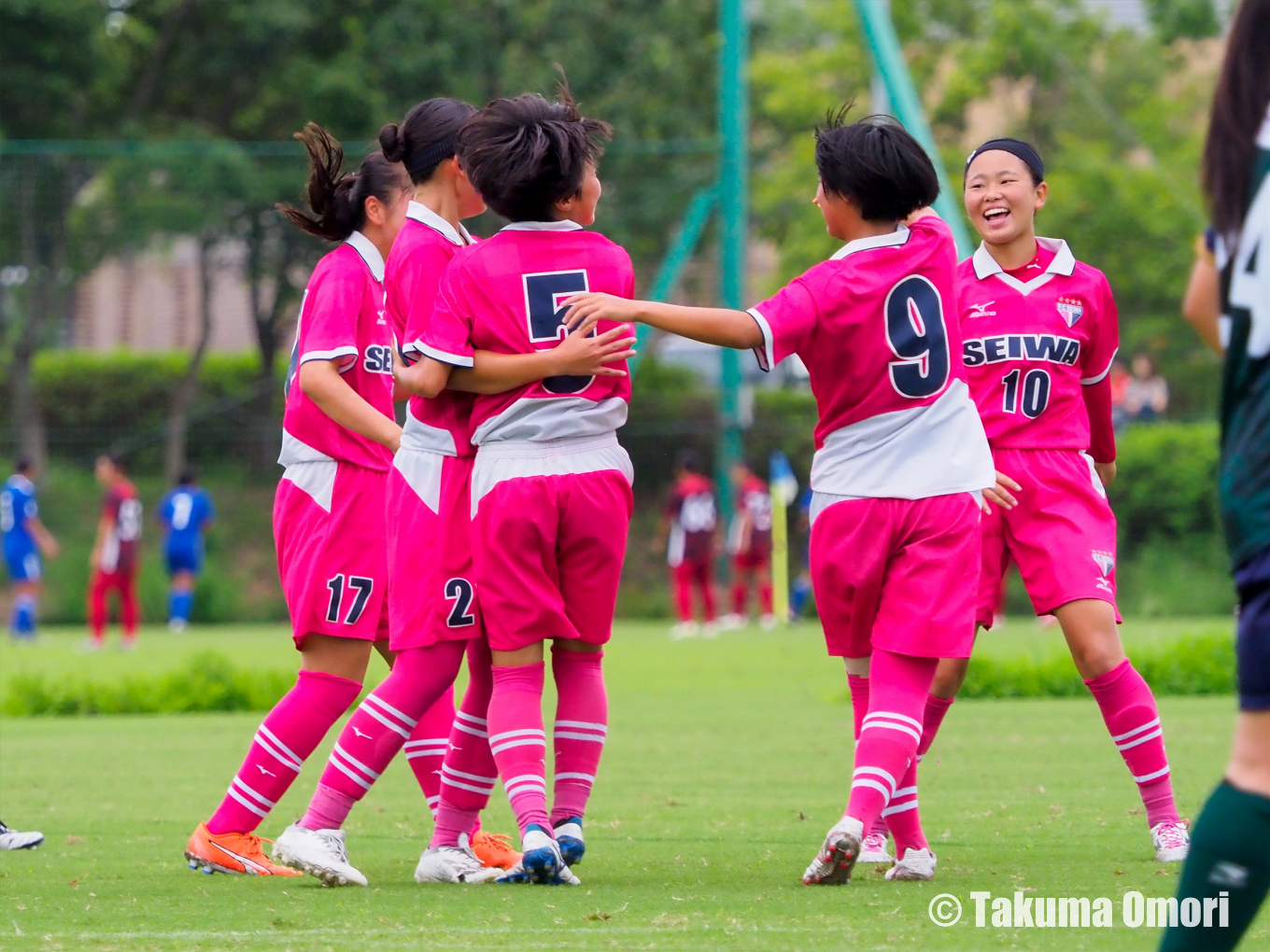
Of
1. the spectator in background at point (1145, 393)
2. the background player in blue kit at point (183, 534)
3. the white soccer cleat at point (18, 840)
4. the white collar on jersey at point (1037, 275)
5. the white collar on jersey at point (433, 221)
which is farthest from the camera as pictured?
the spectator in background at point (1145, 393)

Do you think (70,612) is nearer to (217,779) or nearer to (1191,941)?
(217,779)

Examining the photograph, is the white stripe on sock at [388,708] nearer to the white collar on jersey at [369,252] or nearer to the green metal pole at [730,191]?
the white collar on jersey at [369,252]

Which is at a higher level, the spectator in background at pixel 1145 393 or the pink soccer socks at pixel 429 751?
the spectator in background at pixel 1145 393

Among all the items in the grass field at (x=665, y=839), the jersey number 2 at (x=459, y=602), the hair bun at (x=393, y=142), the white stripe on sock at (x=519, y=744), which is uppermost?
the hair bun at (x=393, y=142)

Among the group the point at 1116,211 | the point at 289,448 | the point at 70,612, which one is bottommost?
the point at 70,612

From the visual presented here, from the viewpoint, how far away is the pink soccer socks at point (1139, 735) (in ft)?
16.6

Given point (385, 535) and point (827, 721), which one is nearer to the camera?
point (385, 535)

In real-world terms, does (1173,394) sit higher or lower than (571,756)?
higher

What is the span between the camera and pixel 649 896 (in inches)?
173

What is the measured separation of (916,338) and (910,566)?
58 cm

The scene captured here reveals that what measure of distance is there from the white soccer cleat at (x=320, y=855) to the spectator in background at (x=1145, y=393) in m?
19.2

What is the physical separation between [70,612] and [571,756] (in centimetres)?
2124

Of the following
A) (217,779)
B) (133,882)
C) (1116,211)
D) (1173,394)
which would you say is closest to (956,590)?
(133,882)

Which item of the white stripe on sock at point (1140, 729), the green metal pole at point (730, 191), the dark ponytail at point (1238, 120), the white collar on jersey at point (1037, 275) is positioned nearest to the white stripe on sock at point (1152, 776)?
the white stripe on sock at point (1140, 729)
